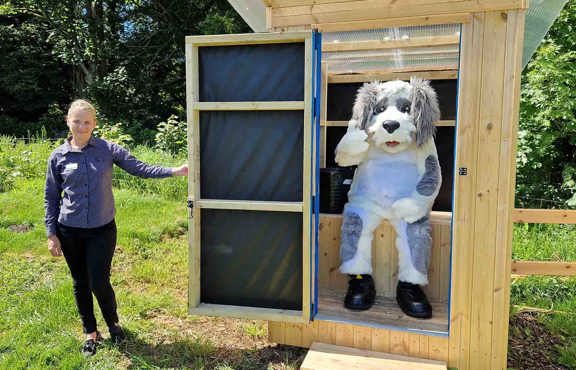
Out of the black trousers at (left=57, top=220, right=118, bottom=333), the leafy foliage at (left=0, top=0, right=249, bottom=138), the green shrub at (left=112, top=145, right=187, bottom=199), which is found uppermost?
the leafy foliage at (left=0, top=0, right=249, bottom=138)

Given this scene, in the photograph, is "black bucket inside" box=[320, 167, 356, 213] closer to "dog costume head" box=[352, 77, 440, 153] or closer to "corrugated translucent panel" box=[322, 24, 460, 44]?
"dog costume head" box=[352, 77, 440, 153]

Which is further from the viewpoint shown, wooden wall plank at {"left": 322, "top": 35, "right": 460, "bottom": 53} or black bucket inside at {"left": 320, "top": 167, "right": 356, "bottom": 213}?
black bucket inside at {"left": 320, "top": 167, "right": 356, "bottom": 213}

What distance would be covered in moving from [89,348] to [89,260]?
632 mm

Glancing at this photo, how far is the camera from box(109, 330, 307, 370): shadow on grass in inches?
114

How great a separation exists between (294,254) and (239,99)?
40.8 inches

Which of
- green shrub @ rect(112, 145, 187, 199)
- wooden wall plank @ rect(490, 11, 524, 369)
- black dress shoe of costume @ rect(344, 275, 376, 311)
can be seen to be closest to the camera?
wooden wall plank @ rect(490, 11, 524, 369)

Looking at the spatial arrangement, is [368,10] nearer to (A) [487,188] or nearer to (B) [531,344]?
(A) [487,188]

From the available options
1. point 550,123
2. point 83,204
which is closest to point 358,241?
point 83,204

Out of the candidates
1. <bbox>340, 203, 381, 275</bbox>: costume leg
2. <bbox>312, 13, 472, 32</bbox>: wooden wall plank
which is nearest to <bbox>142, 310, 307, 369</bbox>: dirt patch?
<bbox>340, 203, 381, 275</bbox>: costume leg

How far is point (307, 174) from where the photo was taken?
2.57 metres

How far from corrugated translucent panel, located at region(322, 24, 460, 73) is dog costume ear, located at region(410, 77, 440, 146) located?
15.2 inches

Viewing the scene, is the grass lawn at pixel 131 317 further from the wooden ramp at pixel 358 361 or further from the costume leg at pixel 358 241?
the costume leg at pixel 358 241

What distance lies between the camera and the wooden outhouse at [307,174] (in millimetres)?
2492

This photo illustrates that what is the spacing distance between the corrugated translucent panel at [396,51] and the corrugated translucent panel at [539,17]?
0.52 meters
